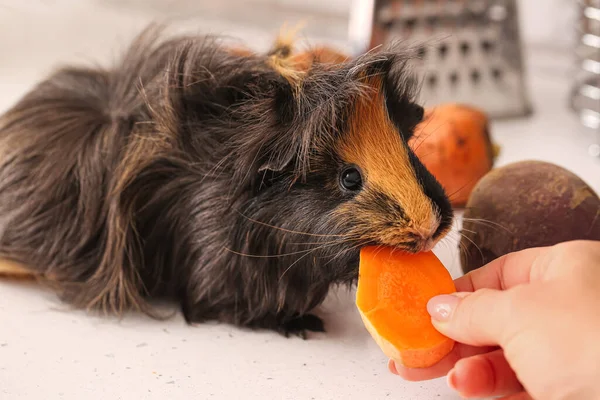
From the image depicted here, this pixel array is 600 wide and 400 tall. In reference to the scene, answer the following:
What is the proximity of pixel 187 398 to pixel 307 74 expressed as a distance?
21.7 inches

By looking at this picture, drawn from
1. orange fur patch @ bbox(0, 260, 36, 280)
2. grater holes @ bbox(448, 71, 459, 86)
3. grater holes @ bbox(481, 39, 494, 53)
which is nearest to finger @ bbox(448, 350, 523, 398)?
orange fur patch @ bbox(0, 260, 36, 280)

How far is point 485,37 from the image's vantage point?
2273 millimetres

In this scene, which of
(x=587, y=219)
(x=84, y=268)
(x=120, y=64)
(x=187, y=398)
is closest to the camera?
(x=187, y=398)

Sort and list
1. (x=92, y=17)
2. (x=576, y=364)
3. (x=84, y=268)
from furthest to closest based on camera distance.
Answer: (x=92, y=17), (x=84, y=268), (x=576, y=364)

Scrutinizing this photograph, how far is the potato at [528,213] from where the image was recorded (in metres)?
1.12

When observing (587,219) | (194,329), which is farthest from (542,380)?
(194,329)

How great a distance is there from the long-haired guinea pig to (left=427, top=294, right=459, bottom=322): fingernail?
86mm

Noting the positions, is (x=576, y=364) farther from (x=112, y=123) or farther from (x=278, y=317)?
Result: (x=112, y=123)

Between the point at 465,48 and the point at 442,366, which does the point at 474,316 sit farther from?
the point at 465,48

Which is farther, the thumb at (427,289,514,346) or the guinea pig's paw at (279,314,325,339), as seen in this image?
the guinea pig's paw at (279,314,325,339)

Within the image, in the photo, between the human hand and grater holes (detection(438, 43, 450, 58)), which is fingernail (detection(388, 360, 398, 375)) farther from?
grater holes (detection(438, 43, 450, 58))

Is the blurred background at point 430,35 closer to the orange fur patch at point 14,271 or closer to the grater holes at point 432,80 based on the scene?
the grater holes at point 432,80

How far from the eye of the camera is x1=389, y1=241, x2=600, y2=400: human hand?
74cm

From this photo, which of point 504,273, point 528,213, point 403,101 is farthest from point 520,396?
point 403,101
